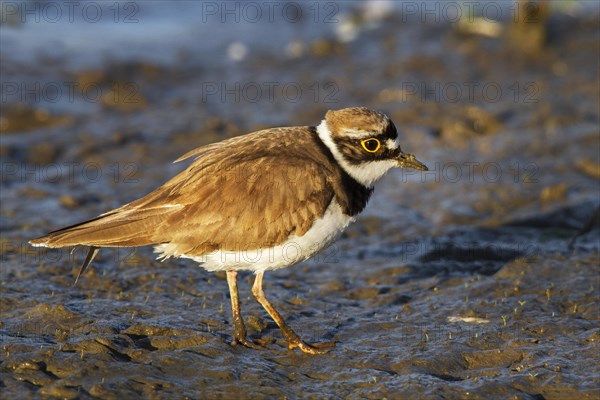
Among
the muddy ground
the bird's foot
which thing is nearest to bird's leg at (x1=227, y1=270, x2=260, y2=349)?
the muddy ground

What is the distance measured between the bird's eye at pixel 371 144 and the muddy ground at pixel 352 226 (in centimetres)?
160

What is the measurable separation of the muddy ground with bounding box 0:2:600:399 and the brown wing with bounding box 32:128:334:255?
819 mm

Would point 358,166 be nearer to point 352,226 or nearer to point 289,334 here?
point 289,334

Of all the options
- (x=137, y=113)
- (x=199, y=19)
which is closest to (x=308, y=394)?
(x=137, y=113)

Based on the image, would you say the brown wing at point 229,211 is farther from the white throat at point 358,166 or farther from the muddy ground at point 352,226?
the muddy ground at point 352,226

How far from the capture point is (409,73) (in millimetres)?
15203

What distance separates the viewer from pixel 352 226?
10344mm

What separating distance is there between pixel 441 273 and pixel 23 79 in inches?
372

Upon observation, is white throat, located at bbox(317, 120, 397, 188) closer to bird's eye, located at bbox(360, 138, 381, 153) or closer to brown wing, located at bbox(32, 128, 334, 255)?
bird's eye, located at bbox(360, 138, 381, 153)

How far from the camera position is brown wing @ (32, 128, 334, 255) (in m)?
6.75

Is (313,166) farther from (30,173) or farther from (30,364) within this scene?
(30,173)

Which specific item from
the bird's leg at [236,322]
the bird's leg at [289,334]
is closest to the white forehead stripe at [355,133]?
the bird's leg at [289,334]

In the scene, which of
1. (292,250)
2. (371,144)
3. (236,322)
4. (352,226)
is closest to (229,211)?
(292,250)

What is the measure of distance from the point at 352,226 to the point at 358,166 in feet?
10.7
